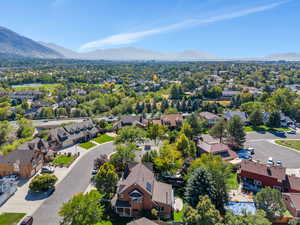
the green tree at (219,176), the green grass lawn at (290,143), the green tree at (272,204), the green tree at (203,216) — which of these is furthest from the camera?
the green grass lawn at (290,143)

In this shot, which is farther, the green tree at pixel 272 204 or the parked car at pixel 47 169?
the parked car at pixel 47 169

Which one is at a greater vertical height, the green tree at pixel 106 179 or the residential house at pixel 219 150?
the green tree at pixel 106 179

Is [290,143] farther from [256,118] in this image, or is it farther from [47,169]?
[47,169]

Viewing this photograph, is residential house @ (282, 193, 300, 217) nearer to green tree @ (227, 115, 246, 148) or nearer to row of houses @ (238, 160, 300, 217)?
row of houses @ (238, 160, 300, 217)

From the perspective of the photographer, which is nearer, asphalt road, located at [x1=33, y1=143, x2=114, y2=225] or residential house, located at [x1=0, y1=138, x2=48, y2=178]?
asphalt road, located at [x1=33, y1=143, x2=114, y2=225]

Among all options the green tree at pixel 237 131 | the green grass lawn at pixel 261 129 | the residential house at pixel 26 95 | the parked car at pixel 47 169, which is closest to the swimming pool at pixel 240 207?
the green tree at pixel 237 131

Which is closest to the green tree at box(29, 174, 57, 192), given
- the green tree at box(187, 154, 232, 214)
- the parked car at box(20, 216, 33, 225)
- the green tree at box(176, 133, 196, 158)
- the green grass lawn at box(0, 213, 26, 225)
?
the green grass lawn at box(0, 213, 26, 225)

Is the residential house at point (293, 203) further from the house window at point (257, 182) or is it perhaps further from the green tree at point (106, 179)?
the green tree at point (106, 179)
